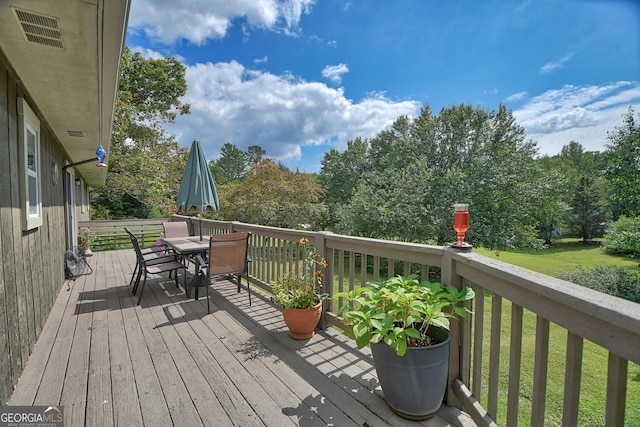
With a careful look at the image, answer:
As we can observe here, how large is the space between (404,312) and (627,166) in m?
Result: 10.5

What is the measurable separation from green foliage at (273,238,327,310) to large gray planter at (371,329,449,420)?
108 cm

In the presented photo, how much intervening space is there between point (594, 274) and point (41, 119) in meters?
13.7

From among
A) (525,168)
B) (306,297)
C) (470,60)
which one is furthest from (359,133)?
(306,297)

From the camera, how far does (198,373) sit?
7.63 feet

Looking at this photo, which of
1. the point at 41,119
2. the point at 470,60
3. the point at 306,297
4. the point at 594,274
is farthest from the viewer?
the point at 594,274

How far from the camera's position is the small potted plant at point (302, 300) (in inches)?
111

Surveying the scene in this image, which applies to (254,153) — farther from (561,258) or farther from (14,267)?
(14,267)

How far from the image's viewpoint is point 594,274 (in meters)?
9.21

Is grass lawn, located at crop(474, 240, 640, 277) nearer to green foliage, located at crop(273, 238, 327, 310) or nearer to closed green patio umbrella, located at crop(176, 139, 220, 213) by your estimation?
closed green patio umbrella, located at crop(176, 139, 220, 213)

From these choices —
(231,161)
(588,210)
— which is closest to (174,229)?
(588,210)

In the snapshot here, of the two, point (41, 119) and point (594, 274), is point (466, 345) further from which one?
point (594, 274)

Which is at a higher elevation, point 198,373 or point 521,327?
point 521,327

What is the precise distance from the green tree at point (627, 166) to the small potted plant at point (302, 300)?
32.6 ft

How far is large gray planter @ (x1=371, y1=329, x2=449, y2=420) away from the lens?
171 centimetres
